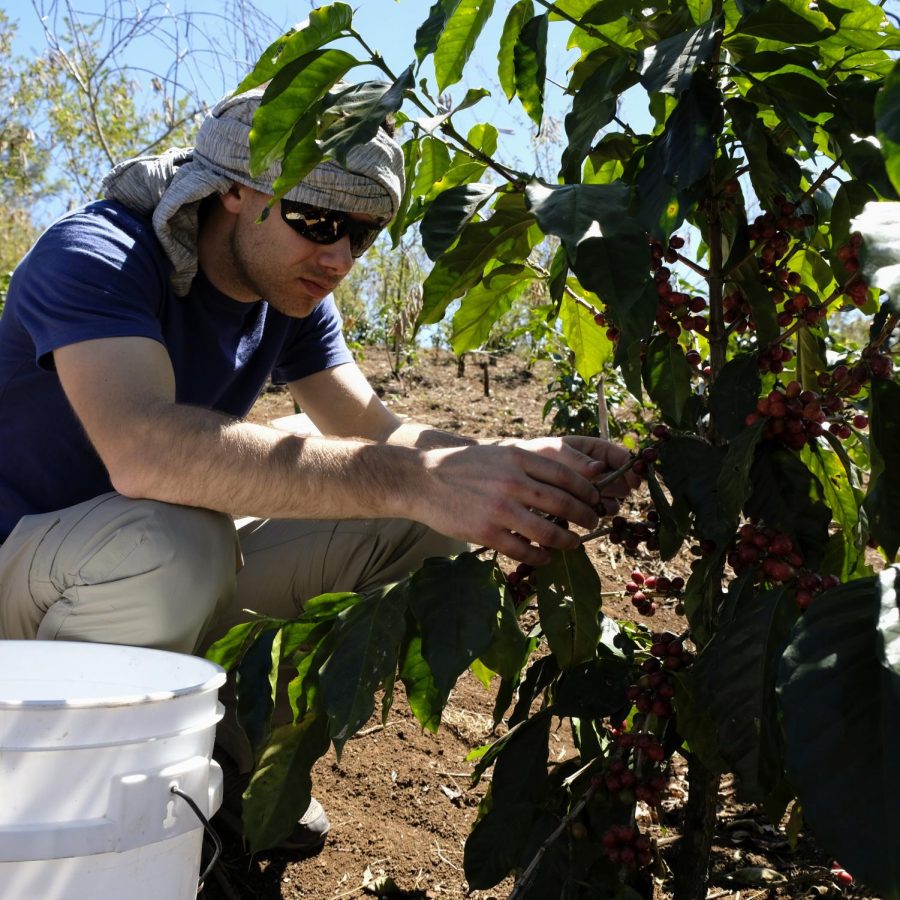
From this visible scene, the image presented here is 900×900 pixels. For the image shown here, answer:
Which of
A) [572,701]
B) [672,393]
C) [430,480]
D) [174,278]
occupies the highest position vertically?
[174,278]

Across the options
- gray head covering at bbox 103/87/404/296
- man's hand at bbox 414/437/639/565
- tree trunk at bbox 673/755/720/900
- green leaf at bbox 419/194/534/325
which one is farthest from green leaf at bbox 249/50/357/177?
tree trunk at bbox 673/755/720/900

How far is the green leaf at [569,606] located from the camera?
1.35 metres

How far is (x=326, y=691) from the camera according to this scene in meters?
1.19

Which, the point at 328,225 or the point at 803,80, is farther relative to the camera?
the point at 328,225

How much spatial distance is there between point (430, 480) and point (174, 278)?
3.11 ft

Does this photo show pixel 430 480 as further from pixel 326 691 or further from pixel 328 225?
pixel 328 225

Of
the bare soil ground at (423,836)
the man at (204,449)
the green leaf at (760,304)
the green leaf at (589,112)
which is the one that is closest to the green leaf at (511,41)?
the green leaf at (589,112)

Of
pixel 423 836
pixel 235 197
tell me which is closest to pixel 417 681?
pixel 423 836

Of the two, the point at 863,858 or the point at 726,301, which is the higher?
the point at 726,301

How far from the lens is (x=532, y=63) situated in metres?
1.24

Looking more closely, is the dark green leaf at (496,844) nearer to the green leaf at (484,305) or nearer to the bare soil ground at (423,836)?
the bare soil ground at (423,836)

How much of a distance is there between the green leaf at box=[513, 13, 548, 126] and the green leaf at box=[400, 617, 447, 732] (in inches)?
27.6

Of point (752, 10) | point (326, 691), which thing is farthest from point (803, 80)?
point (326, 691)

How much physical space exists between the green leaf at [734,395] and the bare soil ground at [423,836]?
0.57 meters
